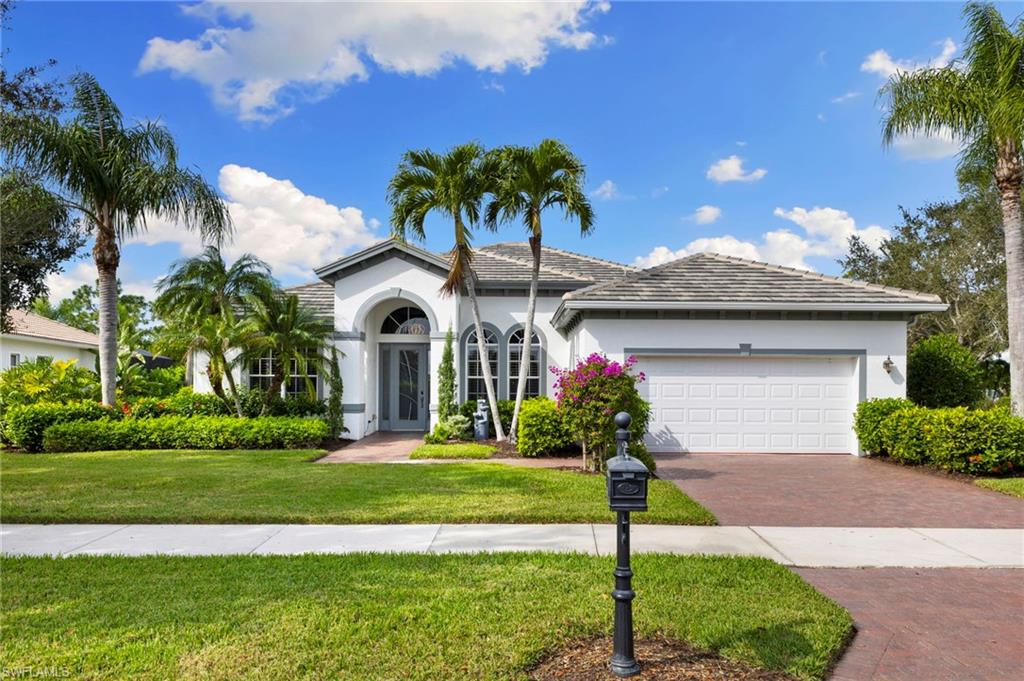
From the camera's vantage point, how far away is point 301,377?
1803cm

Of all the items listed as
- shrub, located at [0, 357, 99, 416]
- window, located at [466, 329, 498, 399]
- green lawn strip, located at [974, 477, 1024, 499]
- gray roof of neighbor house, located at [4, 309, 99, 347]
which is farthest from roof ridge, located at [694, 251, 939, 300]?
gray roof of neighbor house, located at [4, 309, 99, 347]

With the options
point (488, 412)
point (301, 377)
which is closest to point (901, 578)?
point (488, 412)

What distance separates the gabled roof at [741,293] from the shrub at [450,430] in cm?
385

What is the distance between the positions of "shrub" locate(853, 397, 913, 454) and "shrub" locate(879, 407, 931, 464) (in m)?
0.17

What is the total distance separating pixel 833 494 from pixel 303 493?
26.7 feet

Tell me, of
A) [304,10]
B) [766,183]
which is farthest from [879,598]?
[766,183]

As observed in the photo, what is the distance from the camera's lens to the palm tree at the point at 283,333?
15.8 metres

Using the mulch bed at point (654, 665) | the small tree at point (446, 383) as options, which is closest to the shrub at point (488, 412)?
the small tree at point (446, 383)

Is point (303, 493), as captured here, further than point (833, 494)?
No

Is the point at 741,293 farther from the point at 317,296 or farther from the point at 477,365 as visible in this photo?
the point at 317,296

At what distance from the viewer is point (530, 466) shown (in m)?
12.1

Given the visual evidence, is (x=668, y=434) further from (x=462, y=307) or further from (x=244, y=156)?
(x=244, y=156)

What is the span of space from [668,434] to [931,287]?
24130mm

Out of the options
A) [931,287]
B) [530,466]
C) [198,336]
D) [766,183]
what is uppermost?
[766,183]
